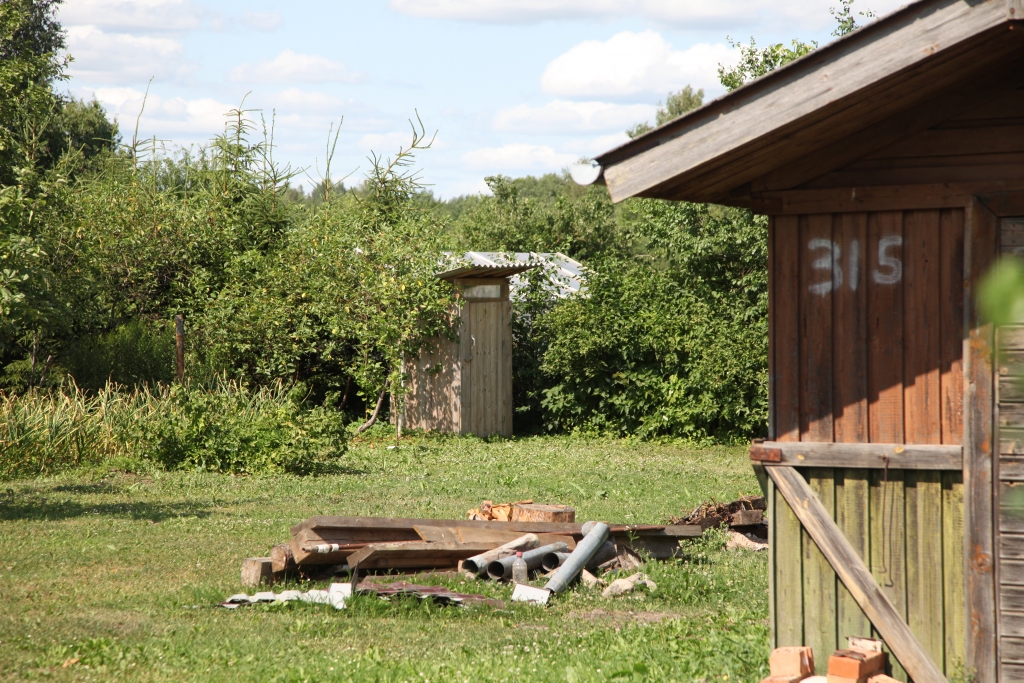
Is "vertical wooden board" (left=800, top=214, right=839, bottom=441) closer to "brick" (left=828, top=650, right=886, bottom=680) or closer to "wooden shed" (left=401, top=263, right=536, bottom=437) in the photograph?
"brick" (left=828, top=650, right=886, bottom=680)

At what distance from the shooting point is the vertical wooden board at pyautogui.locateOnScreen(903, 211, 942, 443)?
459 centimetres

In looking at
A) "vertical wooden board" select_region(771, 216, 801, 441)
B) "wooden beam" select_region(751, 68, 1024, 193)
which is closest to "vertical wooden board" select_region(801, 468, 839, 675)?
"vertical wooden board" select_region(771, 216, 801, 441)

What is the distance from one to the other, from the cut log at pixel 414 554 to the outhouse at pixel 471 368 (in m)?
8.57

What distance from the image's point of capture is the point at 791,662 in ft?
15.3

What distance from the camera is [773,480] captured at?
4840 millimetres

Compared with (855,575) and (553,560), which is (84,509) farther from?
(855,575)

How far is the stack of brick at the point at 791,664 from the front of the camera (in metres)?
4.61

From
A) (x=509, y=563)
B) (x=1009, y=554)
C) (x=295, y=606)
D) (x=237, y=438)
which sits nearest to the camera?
(x=1009, y=554)

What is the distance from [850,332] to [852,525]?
36.8 inches

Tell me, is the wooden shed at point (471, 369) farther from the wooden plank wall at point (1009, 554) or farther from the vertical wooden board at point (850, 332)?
the wooden plank wall at point (1009, 554)

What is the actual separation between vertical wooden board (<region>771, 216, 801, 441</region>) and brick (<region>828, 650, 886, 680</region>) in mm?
1020

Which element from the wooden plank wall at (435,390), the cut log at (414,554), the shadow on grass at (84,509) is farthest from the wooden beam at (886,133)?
the wooden plank wall at (435,390)

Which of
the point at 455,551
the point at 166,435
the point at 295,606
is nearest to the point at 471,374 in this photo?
the point at 166,435

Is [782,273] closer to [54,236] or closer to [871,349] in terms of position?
[871,349]
